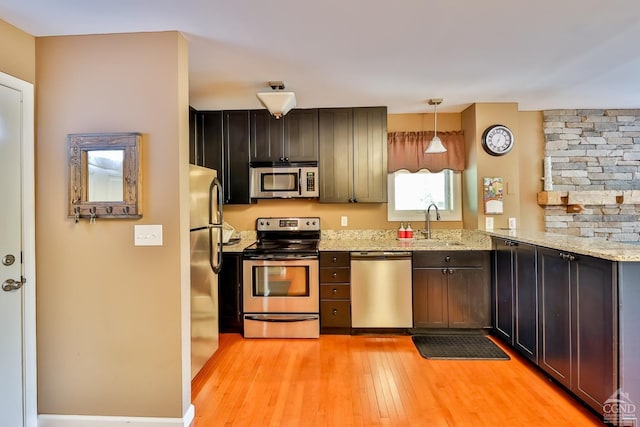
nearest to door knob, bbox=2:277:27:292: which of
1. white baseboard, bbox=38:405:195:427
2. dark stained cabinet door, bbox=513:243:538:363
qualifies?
white baseboard, bbox=38:405:195:427

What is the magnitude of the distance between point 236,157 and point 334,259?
1611 millimetres

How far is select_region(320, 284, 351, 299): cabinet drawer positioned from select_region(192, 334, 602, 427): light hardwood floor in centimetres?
48

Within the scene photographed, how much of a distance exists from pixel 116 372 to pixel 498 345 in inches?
122

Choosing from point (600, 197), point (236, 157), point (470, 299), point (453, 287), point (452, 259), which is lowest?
point (470, 299)

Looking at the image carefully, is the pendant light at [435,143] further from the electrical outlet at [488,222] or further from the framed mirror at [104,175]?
the framed mirror at [104,175]

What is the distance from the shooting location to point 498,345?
123 inches

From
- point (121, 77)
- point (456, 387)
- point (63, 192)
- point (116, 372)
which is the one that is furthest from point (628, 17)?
point (116, 372)

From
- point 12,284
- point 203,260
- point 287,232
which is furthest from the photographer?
point 287,232

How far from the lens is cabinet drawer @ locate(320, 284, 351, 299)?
3.39m

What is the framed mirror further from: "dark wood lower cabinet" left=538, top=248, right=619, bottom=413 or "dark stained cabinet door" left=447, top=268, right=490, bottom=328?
"dark stained cabinet door" left=447, top=268, right=490, bottom=328

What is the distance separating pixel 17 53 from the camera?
195 centimetres

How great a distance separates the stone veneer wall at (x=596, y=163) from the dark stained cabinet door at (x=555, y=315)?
5.78ft

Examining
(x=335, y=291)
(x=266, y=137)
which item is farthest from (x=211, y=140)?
(x=335, y=291)

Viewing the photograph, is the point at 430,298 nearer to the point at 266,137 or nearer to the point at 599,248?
the point at 599,248
